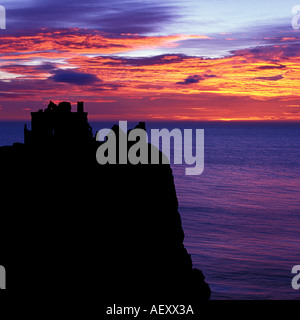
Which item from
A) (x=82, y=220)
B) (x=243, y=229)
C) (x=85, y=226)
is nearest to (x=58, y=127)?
(x=82, y=220)

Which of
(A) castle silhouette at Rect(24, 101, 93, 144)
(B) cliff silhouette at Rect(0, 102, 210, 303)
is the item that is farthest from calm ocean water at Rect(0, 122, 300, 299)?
(A) castle silhouette at Rect(24, 101, 93, 144)

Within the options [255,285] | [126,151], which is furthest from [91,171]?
[255,285]

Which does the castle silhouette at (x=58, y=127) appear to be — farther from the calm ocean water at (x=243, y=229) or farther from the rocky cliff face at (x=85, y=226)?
the calm ocean water at (x=243, y=229)

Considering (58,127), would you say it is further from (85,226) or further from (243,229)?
(243,229)

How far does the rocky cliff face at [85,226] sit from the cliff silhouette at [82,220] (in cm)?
6

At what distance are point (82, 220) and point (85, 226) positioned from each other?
394mm

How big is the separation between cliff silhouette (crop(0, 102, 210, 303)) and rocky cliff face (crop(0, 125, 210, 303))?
0.06 m

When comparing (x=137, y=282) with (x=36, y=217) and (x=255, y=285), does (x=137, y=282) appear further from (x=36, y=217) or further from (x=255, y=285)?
Answer: (x=255, y=285)

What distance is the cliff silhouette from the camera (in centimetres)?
2688

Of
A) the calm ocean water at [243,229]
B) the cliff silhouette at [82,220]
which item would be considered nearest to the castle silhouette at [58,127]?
the cliff silhouette at [82,220]

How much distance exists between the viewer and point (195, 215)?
Result: 93.4 m

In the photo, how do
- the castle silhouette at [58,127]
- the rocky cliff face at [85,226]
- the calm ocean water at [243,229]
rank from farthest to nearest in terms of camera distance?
the calm ocean water at [243,229]
the castle silhouette at [58,127]
the rocky cliff face at [85,226]

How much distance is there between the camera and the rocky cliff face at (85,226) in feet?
88.0

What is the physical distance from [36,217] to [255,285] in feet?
119
